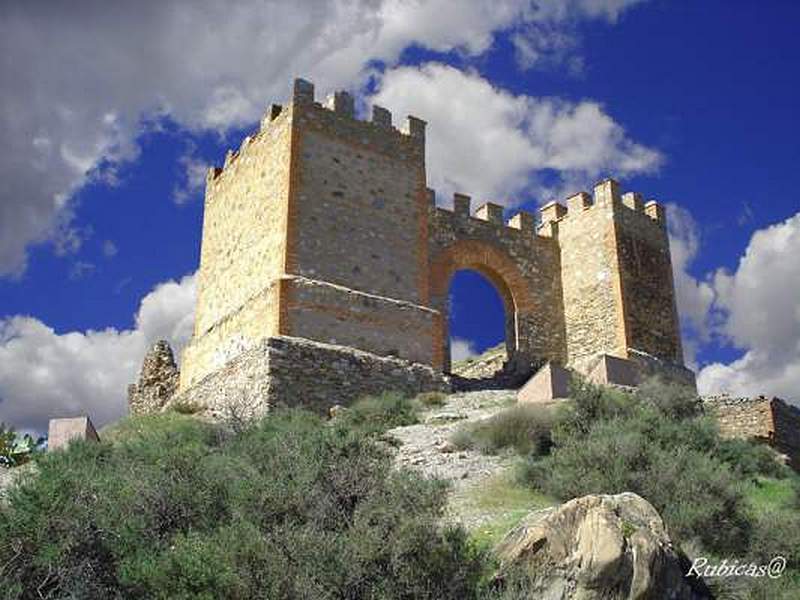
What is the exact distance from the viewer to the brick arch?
68.0ft

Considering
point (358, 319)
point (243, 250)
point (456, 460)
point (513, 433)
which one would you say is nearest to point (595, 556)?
point (456, 460)

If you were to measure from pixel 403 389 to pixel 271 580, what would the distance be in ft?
35.0

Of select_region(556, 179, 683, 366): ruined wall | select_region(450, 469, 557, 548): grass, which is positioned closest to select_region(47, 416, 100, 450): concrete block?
select_region(450, 469, 557, 548): grass

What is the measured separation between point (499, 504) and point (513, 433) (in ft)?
8.25

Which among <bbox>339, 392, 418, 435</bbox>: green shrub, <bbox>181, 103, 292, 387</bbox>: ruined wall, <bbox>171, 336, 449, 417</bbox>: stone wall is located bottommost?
<bbox>339, 392, 418, 435</bbox>: green shrub

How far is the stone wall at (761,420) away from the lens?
16.8 meters

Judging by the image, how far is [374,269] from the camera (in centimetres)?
1844

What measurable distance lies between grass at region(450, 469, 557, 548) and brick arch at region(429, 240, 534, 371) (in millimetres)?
8999

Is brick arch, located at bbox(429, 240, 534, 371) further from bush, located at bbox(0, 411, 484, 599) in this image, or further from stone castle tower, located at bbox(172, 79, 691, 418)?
bush, located at bbox(0, 411, 484, 599)

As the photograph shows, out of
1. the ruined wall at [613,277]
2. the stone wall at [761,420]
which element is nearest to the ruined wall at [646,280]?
the ruined wall at [613,277]

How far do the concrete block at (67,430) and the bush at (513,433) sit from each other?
5.12 metres

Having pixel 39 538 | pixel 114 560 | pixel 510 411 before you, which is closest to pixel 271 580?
pixel 114 560

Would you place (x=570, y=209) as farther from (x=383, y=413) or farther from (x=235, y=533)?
(x=235, y=533)

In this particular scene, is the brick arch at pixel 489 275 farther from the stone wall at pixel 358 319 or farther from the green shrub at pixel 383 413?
the green shrub at pixel 383 413
